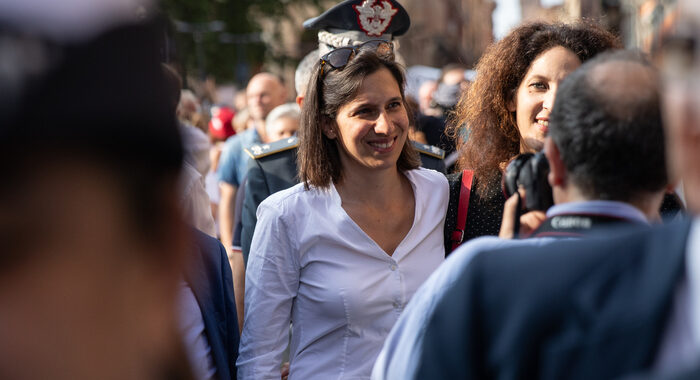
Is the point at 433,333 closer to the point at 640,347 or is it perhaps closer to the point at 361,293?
the point at 640,347

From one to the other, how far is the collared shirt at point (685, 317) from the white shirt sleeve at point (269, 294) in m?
1.80

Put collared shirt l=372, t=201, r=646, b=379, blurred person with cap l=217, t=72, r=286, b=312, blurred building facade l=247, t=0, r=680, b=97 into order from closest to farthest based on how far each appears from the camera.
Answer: collared shirt l=372, t=201, r=646, b=379, blurred person with cap l=217, t=72, r=286, b=312, blurred building facade l=247, t=0, r=680, b=97

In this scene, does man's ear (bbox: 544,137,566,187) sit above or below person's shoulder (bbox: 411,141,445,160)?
above

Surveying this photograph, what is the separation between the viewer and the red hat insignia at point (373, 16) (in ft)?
13.2

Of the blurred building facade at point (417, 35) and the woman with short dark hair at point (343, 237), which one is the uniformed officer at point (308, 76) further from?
A: the blurred building facade at point (417, 35)

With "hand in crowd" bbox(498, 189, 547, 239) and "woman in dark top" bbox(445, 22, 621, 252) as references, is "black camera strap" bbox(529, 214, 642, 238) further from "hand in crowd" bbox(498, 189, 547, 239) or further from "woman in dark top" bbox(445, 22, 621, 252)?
"woman in dark top" bbox(445, 22, 621, 252)

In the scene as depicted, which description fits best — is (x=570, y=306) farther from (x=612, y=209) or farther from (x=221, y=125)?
(x=221, y=125)

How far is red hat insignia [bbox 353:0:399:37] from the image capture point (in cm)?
402

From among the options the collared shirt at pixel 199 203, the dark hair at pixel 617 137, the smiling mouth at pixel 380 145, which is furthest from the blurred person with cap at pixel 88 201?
the collared shirt at pixel 199 203

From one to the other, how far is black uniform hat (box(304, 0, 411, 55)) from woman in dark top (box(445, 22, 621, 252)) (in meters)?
1.02

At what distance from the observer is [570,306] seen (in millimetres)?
1142

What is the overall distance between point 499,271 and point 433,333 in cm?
16

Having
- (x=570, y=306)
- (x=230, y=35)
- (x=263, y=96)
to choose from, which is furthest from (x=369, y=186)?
(x=230, y=35)

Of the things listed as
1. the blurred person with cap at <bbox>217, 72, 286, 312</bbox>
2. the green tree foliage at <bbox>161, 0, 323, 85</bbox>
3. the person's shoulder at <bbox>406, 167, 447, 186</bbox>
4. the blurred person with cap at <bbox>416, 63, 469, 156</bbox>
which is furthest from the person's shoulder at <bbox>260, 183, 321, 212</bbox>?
the green tree foliage at <bbox>161, 0, 323, 85</bbox>
